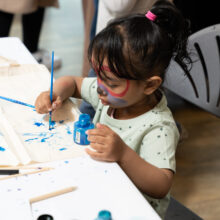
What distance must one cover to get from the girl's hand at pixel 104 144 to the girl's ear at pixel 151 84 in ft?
0.61

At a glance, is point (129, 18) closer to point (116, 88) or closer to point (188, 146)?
point (116, 88)

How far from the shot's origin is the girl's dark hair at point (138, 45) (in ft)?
2.79

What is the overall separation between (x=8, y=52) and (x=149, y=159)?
0.67 meters

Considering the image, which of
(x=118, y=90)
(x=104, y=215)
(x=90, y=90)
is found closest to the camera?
(x=104, y=215)

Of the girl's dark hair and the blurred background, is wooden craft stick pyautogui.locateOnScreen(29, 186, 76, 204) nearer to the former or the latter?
the girl's dark hair

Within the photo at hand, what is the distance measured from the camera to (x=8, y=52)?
125cm

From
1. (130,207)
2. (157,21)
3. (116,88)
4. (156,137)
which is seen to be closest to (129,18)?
(157,21)

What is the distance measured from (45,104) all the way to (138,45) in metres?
0.28

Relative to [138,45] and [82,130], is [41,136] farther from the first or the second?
[138,45]

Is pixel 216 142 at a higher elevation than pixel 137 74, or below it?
below

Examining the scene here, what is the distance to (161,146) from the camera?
0.87m

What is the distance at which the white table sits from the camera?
0.64m

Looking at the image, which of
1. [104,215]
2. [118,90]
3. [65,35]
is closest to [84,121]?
[118,90]

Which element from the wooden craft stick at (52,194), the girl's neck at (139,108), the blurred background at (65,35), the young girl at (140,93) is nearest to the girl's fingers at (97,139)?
the young girl at (140,93)
